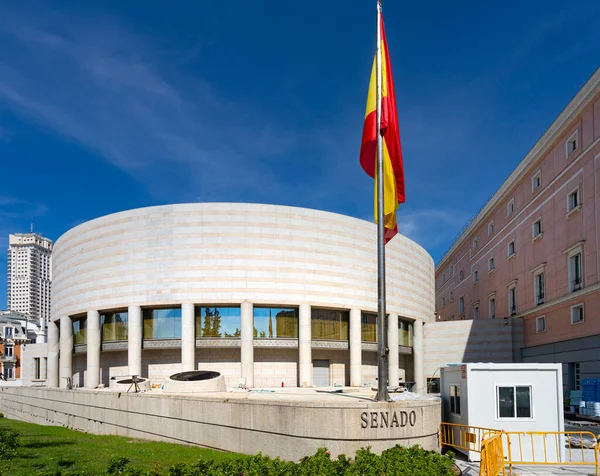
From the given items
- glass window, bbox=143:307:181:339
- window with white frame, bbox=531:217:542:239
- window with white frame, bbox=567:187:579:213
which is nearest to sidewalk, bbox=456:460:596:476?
window with white frame, bbox=567:187:579:213

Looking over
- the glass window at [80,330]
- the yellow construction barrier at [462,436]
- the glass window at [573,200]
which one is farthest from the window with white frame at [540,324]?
the glass window at [80,330]

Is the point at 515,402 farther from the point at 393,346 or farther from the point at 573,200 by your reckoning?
the point at 393,346

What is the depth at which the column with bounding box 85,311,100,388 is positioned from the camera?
41562 mm

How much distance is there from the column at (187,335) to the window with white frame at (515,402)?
25510mm

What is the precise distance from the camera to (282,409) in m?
16.1

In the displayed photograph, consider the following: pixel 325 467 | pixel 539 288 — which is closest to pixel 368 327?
pixel 539 288

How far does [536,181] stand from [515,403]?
30117 millimetres

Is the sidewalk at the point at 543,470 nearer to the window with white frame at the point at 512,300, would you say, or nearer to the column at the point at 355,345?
the column at the point at 355,345

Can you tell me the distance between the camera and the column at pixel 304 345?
40.1 meters

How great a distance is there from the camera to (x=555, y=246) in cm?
3909

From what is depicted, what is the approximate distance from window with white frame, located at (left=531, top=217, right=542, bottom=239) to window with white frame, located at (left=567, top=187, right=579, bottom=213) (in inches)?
219

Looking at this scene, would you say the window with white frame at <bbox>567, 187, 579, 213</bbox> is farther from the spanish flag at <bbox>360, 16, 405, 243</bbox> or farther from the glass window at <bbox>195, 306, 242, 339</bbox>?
the spanish flag at <bbox>360, 16, 405, 243</bbox>

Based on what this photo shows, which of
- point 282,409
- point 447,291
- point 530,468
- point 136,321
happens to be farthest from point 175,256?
point 447,291

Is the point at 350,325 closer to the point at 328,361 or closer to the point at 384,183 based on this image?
the point at 328,361
